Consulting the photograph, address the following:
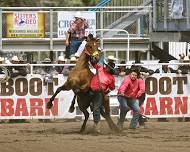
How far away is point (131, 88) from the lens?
54.3 feet

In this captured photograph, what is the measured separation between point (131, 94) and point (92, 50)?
6.21 ft

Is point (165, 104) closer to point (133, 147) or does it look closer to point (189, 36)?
point (189, 36)

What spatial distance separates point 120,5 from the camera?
2386cm

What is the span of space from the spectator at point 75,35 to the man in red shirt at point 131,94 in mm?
3125

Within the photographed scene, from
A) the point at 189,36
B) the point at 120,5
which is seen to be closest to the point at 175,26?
the point at 189,36

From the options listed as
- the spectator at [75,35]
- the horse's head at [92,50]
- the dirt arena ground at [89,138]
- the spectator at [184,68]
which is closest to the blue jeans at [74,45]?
the spectator at [75,35]

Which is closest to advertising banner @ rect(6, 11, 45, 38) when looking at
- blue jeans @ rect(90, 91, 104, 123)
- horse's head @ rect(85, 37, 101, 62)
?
horse's head @ rect(85, 37, 101, 62)

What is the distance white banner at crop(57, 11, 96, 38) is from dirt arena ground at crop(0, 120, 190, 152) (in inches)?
144

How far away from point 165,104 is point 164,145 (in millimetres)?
6061

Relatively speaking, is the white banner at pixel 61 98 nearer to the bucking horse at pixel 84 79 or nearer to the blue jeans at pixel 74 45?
the blue jeans at pixel 74 45

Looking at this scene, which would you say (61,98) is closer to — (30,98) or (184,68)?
(30,98)

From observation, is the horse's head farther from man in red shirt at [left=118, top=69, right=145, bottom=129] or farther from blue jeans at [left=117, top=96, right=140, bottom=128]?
blue jeans at [left=117, top=96, right=140, bottom=128]

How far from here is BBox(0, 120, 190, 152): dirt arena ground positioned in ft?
40.1

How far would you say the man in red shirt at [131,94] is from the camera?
16.4 meters
